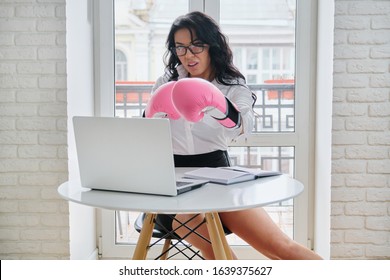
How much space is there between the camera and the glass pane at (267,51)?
8.18ft

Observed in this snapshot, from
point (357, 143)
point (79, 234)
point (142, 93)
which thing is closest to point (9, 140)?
point (79, 234)

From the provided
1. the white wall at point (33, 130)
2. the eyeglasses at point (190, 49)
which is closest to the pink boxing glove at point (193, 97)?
the eyeglasses at point (190, 49)

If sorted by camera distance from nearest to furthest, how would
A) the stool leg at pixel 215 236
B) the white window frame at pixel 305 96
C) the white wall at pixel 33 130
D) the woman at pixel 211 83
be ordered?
the stool leg at pixel 215 236
the woman at pixel 211 83
the white wall at pixel 33 130
the white window frame at pixel 305 96

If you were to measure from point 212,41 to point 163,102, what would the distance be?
0.54 m

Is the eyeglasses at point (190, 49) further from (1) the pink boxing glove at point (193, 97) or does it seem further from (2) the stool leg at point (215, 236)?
(2) the stool leg at point (215, 236)

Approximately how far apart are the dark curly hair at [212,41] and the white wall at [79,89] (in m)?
0.48

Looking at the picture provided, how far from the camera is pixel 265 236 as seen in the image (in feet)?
4.94

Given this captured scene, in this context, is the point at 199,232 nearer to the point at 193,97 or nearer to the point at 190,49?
the point at 193,97

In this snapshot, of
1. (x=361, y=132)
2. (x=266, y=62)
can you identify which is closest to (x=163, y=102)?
(x=361, y=132)

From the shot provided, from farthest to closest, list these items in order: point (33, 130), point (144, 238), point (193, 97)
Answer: point (33, 130) → point (144, 238) → point (193, 97)

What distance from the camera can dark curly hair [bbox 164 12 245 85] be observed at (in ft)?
6.25

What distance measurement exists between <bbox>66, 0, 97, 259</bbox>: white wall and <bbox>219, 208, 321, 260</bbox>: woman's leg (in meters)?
0.88
